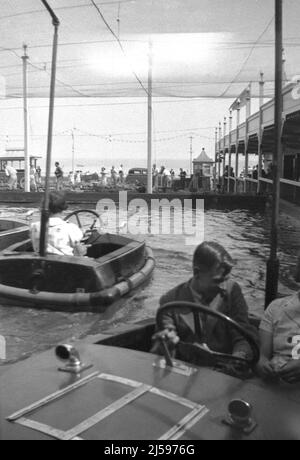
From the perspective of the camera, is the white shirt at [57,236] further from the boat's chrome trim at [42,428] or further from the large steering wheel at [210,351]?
the boat's chrome trim at [42,428]

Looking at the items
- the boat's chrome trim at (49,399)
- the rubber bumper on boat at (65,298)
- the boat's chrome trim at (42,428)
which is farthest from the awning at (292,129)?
the boat's chrome trim at (42,428)

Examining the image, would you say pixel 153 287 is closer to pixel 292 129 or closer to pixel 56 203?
pixel 56 203

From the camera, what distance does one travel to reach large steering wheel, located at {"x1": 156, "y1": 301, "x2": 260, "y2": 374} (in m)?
2.23

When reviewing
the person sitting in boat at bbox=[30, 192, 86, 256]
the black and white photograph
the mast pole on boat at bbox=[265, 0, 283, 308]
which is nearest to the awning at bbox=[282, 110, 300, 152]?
the black and white photograph

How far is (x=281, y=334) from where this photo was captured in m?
2.60

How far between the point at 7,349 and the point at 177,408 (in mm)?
2948

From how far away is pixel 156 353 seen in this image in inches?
104

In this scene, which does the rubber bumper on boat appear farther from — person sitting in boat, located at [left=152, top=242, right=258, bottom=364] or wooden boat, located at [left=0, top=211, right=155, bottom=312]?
person sitting in boat, located at [left=152, top=242, right=258, bottom=364]

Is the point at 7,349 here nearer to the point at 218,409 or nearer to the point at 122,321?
the point at 122,321

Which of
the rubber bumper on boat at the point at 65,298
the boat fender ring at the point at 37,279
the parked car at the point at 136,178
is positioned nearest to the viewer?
the rubber bumper on boat at the point at 65,298

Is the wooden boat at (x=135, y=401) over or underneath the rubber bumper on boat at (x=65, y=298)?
over

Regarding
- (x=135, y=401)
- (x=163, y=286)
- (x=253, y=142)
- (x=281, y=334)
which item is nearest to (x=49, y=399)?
(x=135, y=401)

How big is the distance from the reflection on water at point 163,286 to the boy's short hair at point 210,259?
190 cm

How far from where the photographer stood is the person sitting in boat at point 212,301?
2535 mm
